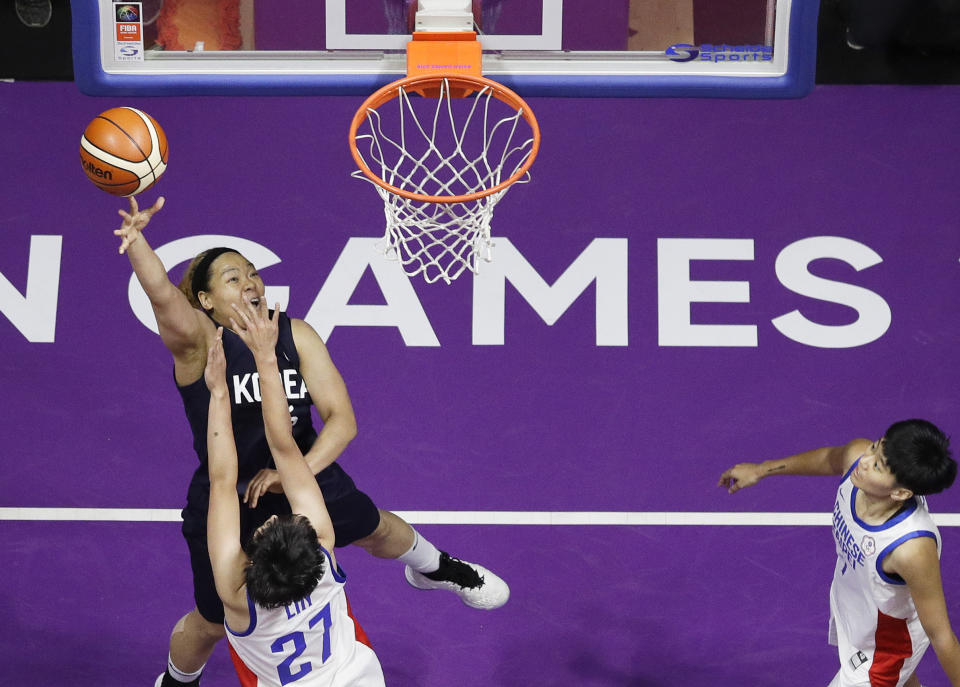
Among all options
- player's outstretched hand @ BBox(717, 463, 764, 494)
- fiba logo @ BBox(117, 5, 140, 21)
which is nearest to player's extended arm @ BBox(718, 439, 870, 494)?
player's outstretched hand @ BBox(717, 463, 764, 494)

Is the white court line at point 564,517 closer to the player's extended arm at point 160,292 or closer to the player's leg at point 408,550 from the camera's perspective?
the player's leg at point 408,550

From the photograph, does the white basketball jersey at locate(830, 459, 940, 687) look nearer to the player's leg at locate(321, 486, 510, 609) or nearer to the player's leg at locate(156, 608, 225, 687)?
the player's leg at locate(321, 486, 510, 609)

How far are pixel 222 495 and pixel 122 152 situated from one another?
125cm

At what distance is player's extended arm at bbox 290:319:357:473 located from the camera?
4.21m

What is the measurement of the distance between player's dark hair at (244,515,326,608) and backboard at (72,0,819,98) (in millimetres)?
1729

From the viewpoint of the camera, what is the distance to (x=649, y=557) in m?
5.21

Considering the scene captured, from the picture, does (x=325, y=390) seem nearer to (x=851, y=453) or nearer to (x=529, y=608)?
(x=529, y=608)

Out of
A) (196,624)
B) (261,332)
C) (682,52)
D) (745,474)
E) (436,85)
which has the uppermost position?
(682,52)

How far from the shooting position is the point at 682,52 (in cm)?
443

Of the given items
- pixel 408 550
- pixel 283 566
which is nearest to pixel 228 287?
pixel 283 566

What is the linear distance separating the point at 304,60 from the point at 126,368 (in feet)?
6.35

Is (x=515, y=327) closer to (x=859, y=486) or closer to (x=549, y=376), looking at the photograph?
(x=549, y=376)

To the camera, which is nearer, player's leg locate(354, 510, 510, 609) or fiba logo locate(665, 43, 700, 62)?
fiba logo locate(665, 43, 700, 62)

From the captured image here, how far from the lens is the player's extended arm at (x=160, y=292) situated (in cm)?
378
